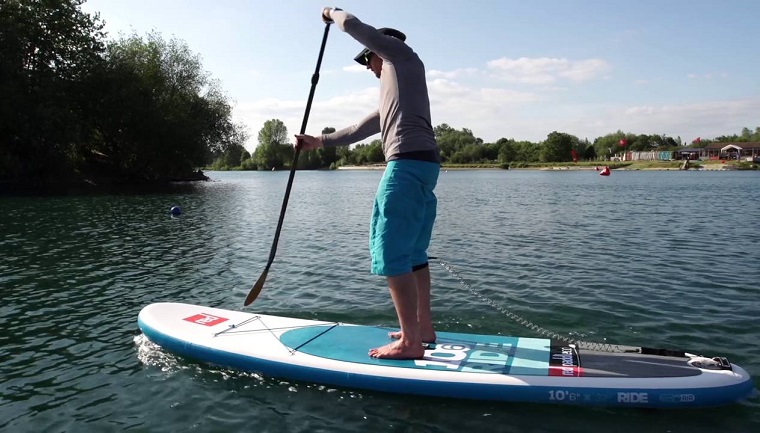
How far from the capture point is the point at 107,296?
30.7 feet

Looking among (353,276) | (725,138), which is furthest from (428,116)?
(725,138)

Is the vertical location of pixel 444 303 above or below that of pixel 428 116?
below

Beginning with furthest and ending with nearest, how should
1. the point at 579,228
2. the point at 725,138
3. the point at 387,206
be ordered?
the point at 725,138
the point at 579,228
the point at 387,206

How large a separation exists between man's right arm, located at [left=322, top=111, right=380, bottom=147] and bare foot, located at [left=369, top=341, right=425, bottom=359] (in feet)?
7.10

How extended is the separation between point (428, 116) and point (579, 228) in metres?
15.5

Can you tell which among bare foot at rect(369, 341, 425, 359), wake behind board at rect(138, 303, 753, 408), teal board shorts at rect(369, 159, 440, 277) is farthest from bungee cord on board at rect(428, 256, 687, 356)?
teal board shorts at rect(369, 159, 440, 277)

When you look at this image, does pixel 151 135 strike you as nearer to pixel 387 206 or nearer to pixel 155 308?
pixel 155 308

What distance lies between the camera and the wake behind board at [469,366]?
475 cm

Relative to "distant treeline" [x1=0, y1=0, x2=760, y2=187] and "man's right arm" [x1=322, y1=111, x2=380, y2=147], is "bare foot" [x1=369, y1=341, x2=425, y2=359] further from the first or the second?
"distant treeline" [x1=0, y1=0, x2=760, y2=187]

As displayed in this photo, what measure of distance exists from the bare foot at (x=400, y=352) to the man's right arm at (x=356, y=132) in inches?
85.2

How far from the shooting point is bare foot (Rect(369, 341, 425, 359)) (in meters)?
5.39

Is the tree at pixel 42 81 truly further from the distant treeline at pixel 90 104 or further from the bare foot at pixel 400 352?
the bare foot at pixel 400 352

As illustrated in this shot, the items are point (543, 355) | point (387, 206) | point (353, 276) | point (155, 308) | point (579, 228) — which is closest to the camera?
point (387, 206)

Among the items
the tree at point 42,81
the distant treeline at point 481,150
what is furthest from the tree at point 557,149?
the tree at point 42,81
